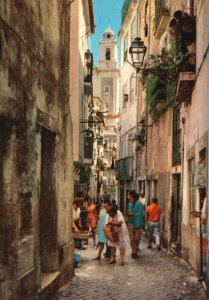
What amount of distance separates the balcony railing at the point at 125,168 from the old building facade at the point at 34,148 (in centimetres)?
1973

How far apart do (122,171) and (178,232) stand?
19.0 metres

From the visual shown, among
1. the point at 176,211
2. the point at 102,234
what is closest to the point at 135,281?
the point at 102,234

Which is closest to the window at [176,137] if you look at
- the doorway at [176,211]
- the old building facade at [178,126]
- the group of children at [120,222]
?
the old building facade at [178,126]

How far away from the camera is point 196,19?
38.9ft

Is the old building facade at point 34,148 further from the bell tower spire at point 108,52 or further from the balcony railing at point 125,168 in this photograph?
the bell tower spire at point 108,52

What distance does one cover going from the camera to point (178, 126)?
15.5 m

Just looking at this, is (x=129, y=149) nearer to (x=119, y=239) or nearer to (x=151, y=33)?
(x=151, y=33)

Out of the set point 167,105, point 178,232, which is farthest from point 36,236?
point 167,105

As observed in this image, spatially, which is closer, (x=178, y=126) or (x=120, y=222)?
(x=120, y=222)

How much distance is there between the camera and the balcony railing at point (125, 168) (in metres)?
30.5

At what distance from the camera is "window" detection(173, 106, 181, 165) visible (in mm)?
15320

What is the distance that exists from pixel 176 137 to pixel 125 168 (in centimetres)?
1669

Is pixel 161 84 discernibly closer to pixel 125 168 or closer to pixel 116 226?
pixel 116 226

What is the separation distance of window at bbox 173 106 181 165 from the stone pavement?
3131mm
